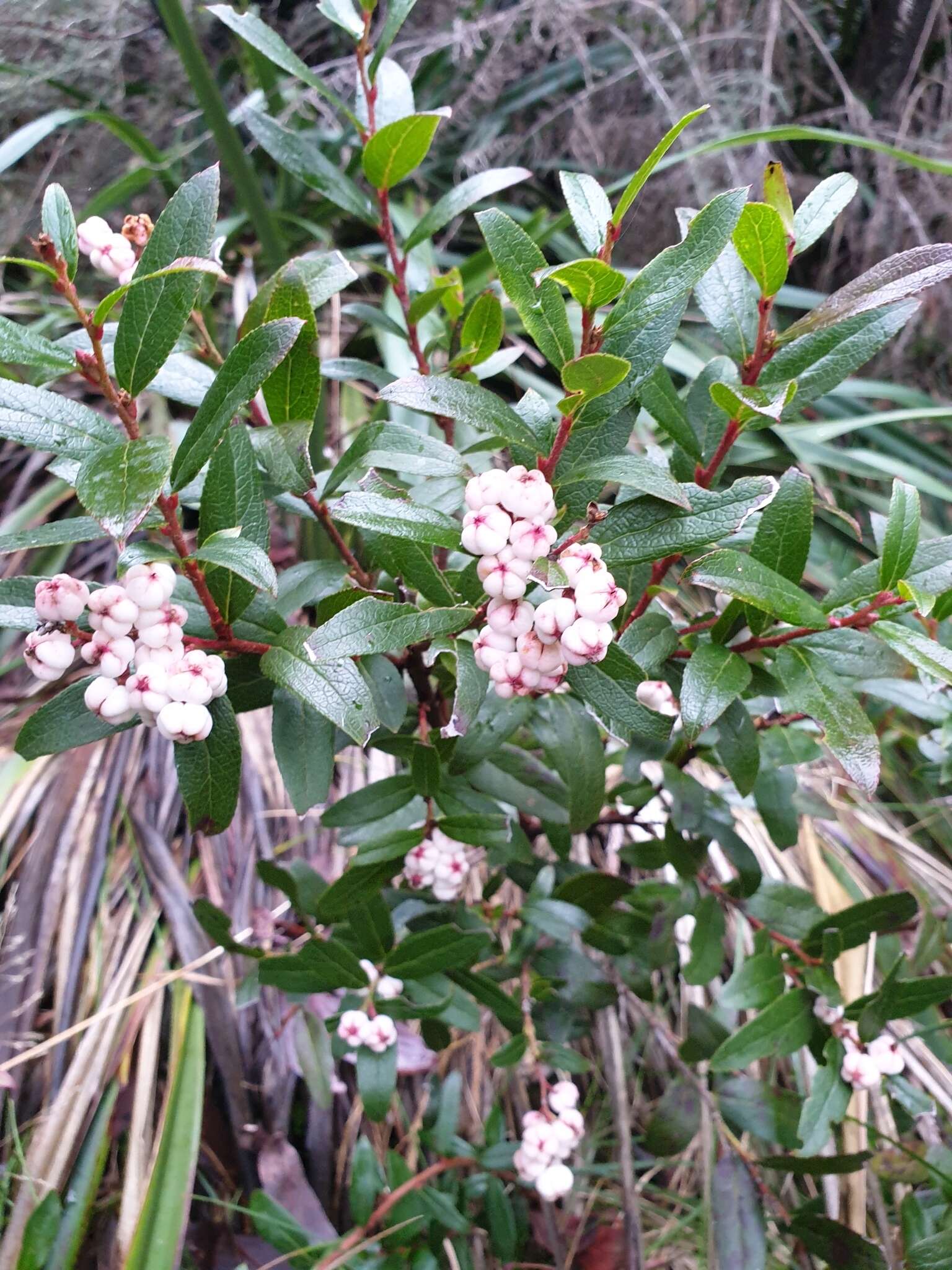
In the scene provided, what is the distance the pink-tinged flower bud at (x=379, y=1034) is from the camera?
679 mm

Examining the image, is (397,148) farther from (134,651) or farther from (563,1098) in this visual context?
(563,1098)

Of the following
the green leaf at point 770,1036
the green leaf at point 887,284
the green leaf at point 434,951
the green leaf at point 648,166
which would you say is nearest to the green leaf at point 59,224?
the green leaf at point 648,166

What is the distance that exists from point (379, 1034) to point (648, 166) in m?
0.61

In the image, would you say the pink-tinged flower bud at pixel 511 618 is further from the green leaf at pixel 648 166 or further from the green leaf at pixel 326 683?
the green leaf at pixel 648 166

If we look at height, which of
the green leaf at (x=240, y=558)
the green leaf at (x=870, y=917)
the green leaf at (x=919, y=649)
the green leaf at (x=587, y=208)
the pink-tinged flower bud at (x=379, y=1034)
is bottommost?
the pink-tinged flower bud at (x=379, y=1034)

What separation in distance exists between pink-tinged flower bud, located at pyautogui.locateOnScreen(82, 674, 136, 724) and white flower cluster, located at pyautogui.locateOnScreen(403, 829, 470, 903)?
293 millimetres

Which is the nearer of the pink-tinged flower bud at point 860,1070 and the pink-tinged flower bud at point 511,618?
the pink-tinged flower bud at point 511,618

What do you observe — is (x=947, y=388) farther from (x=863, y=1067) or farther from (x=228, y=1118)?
(x=228, y=1118)

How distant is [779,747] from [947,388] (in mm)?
1496

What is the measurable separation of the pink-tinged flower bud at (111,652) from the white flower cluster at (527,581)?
6.4 inches

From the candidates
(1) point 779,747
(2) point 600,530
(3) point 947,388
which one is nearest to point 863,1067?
(1) point 779,747

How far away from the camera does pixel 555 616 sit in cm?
37

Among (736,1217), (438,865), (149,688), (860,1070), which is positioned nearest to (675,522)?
(149,688)

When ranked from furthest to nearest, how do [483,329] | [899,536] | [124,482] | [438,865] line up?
[438,865]
[483,329]
[899,536]
[124,482]
